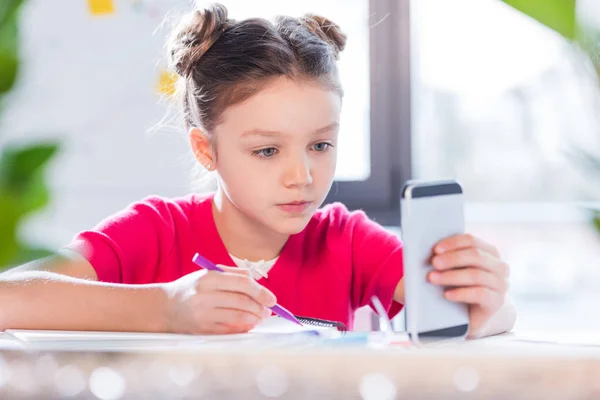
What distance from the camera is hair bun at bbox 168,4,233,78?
3.89 feet

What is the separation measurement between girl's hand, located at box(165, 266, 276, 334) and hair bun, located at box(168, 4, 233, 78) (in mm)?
496

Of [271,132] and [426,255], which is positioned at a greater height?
[271,132]

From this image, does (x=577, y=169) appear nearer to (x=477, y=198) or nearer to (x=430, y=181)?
(x=430, y=181)

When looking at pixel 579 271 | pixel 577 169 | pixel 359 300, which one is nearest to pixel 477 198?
pixel 579 271

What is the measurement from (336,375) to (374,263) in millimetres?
1065

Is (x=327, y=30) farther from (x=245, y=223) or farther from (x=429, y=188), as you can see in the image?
(x=429, y=188)

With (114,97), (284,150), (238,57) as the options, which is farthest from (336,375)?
(114,97)

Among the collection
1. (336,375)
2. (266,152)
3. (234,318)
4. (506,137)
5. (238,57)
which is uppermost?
(506,137)

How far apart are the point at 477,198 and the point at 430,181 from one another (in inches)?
146

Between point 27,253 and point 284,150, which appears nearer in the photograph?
point 27,253

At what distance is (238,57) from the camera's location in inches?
45.5

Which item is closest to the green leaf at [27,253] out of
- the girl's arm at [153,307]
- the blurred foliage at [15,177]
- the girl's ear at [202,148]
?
the blurred foliage at [15,177]

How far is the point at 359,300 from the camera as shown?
130 cm

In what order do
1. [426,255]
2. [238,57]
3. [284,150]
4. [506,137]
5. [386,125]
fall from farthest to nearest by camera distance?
→ 1. [506,137]
2. [386,125]
3. [238,57]
4. [284,150]
5. [426,255]
